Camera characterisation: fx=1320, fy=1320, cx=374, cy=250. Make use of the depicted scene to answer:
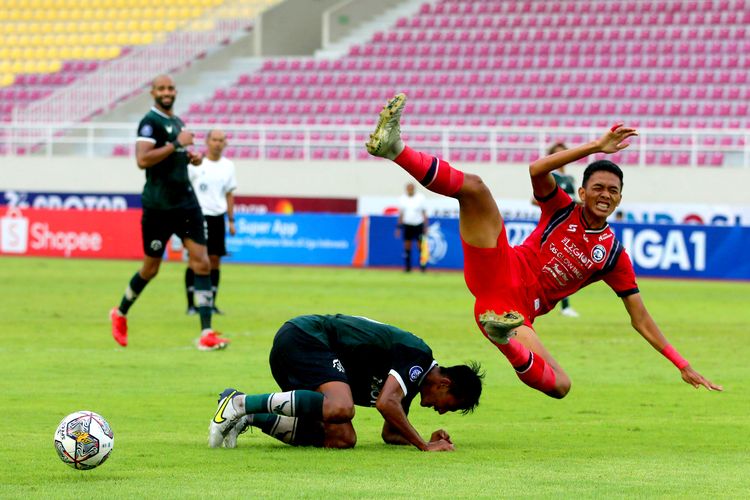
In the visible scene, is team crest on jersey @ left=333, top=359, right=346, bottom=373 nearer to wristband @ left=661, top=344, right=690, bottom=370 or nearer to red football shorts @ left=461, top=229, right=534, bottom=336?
red football shorts @ left=461, top=229, right=534, bottom=336

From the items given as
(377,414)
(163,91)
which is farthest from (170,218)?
(377,414)

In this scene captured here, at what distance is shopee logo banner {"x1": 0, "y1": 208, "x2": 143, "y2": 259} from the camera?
30750mm

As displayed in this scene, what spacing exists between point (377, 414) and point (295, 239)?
19.8 m

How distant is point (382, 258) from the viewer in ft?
96.7

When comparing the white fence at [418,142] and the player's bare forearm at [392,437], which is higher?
the white fence at [418,142]

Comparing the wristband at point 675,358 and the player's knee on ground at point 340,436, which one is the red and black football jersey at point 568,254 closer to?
the wristband at point 675,358

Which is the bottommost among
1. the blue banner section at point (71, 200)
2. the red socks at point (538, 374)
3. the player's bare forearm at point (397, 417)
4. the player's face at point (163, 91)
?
the blue banner section at point (71, 200)

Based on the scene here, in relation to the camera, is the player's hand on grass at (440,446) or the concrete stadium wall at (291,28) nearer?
the player's hand on grass at (440,446)

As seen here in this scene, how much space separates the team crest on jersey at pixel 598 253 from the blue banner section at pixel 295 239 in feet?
66.7

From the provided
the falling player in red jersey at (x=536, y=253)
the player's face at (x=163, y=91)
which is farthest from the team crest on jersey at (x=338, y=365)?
the player's face at (x=163, y=91)

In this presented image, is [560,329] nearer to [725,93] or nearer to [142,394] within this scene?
[142,394]

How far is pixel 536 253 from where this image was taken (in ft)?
30.0

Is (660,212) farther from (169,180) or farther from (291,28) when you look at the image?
(169,180)

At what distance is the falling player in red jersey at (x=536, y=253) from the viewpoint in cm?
809
